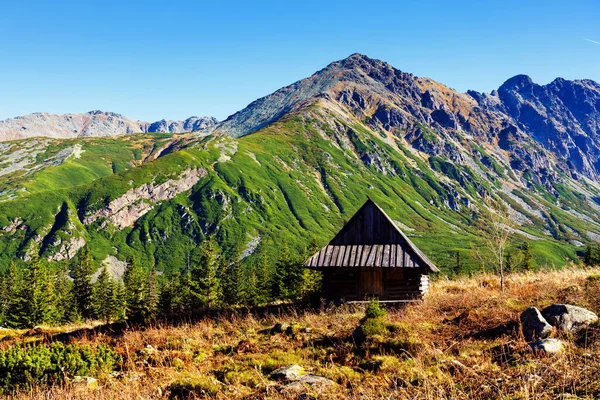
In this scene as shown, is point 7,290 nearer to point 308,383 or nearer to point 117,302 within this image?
point 117,302

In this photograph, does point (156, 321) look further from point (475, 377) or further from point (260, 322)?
point (475, 377)

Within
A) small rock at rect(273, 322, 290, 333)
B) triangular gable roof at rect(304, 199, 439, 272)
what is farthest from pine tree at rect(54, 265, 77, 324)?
small rock at rect(273, 322, 290, 333)

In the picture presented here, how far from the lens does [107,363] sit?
37.2 feet

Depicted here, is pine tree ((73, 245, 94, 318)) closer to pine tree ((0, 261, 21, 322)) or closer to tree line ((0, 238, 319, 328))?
tree line ((0, 238, 319, 328))

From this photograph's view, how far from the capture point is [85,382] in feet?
32.8

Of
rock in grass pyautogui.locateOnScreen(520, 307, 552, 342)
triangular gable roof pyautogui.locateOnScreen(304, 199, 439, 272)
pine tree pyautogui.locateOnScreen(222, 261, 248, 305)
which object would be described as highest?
triangular gable roof pyautogui.locateOnScreen(304, 199, 439, 272)

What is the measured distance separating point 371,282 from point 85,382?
17.8m

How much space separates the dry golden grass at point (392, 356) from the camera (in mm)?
7141

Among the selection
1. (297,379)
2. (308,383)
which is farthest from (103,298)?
(308,383)

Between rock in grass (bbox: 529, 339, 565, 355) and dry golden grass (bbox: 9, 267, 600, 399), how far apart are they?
263 mm

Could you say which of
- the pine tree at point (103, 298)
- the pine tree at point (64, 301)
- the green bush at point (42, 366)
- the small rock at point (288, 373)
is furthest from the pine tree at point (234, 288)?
the small rock at point (288, 373)

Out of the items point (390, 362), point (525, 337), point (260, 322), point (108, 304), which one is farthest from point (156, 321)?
point (108, 304)

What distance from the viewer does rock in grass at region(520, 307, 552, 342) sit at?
33.7ft

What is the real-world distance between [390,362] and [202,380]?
15.5 ft
